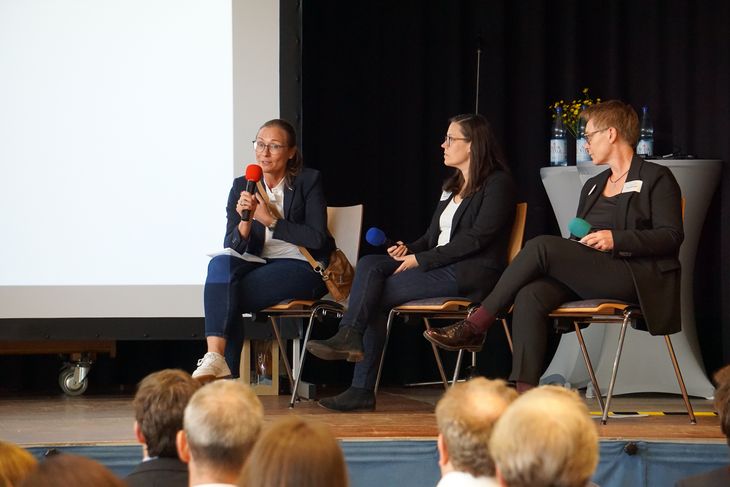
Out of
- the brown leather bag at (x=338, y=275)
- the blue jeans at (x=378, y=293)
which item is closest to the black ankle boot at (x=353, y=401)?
the blue jeans at (x=378, y=293)

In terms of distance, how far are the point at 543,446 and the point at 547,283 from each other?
2.19 meters

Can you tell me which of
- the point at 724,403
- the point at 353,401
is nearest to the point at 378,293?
the point at 353,401

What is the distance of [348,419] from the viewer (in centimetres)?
353

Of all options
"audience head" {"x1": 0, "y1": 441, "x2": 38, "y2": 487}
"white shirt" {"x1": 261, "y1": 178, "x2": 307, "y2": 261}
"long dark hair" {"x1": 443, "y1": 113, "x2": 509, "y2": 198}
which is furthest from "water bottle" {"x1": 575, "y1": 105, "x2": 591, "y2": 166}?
"audience head" {"x1": 0, "y1": 441, "x2": 38, "y2": 487}

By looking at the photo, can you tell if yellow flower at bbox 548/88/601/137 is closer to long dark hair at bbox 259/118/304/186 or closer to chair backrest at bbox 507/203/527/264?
chair backrest at bbox 507/203/527/264

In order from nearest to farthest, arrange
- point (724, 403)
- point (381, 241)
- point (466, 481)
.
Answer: point (466, 481), point (724, 403), point (381, 241)

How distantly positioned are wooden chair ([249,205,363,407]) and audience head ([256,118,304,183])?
291 mm

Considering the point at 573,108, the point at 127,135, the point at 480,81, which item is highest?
the point at 480,81

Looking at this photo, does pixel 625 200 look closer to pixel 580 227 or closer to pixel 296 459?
pixel 580 227

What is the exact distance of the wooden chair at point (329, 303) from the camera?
3.89 metres

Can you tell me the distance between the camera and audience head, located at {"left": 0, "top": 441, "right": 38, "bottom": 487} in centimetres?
147

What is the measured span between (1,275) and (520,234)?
2.23 meters

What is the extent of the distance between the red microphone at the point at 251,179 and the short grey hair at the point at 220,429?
7.23ft

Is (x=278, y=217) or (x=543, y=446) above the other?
(x=278, y=217)
